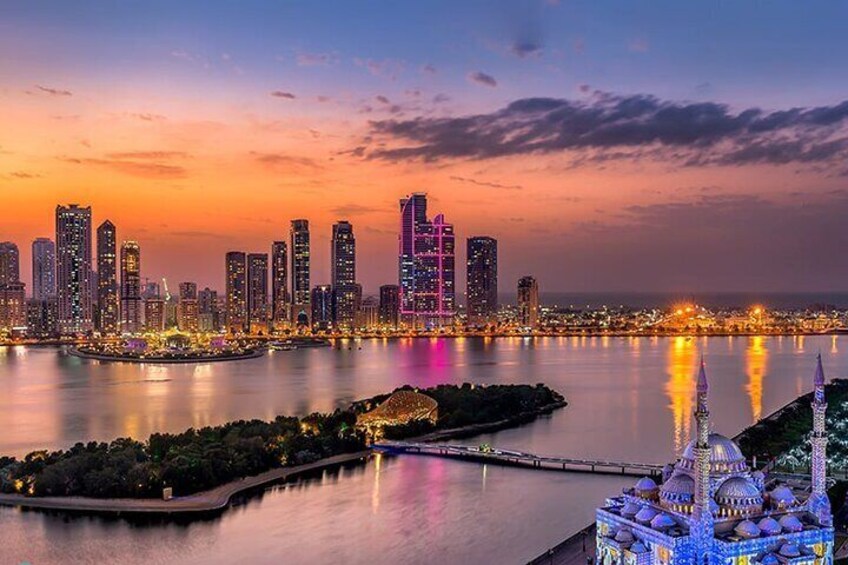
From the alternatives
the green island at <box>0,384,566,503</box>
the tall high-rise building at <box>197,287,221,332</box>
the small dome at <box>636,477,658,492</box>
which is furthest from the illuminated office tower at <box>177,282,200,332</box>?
the small dome at <box>636,477,658,492</box>

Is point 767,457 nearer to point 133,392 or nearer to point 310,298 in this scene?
point 133,392

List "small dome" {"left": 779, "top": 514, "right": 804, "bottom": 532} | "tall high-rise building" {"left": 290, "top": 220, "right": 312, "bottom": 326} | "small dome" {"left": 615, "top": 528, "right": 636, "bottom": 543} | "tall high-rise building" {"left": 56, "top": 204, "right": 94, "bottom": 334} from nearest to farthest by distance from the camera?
"small dome" {"left": 779, "top": 514, "right": 804, "bottom": 532} < "small dome" {"left": 615, "top": 528, "right": 636, "bottom": 543} < "tall high-rise building" {"left": 56, "top": 204, "right": 94, "bottom": 334} < "tall high-rise building" {"left": 290, "top": 220, "right": 312, "bottom": 326}

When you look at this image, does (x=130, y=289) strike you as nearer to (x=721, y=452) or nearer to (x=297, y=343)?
(x=297, y=343)

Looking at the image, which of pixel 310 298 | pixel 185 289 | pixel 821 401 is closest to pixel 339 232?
pixel 310 298

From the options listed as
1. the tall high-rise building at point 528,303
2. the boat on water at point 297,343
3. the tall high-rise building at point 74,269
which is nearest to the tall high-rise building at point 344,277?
the boat on water at point 297,343

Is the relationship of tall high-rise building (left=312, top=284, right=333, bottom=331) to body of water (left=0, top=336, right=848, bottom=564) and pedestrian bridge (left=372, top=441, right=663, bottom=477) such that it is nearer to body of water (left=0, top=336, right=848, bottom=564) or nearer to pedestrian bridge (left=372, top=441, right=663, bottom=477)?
body of water (left=0, top=336, right=848, bottom=564)

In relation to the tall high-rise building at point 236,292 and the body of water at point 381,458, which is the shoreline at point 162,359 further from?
the tall high-rise building at point 236,292
